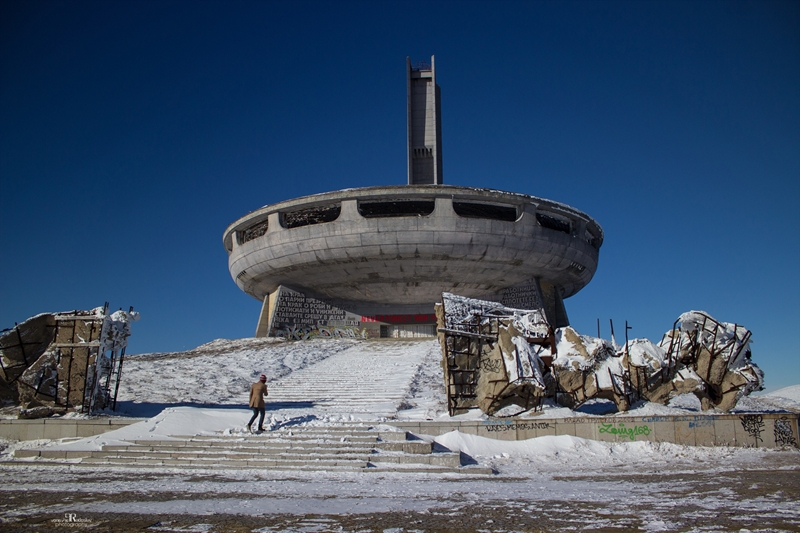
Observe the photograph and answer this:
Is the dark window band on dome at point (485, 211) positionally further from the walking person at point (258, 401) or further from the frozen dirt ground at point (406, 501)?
the frozen dirt ground at point (406, 501)

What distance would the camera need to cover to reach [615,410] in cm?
1133

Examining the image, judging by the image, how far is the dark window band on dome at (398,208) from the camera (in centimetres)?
2733

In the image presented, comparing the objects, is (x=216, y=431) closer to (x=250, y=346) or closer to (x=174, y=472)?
(x=174, y=472)

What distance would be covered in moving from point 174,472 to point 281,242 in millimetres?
21226

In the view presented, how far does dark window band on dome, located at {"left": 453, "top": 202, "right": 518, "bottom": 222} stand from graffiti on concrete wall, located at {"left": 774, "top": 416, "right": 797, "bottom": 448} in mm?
18614

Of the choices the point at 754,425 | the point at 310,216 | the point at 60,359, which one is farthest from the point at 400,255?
the point at 754,425

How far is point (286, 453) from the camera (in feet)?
27.9

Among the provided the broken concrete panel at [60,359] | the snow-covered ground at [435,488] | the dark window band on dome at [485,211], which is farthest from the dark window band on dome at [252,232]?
the broken concrete panel at [60,359]

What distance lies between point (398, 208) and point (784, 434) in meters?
20.2

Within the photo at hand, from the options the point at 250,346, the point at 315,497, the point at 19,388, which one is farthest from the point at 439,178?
the point at 315,497

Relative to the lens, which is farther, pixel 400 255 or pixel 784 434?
pixel 400 255

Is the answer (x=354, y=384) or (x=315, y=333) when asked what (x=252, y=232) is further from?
(x=354, y=384)

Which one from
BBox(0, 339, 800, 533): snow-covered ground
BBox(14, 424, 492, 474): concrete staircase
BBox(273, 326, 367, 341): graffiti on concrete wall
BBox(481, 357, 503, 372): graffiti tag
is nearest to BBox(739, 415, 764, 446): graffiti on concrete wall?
BBox(0, 339, 800, 533): snow-covered ground

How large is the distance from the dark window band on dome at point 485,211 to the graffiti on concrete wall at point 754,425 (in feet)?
60.8
